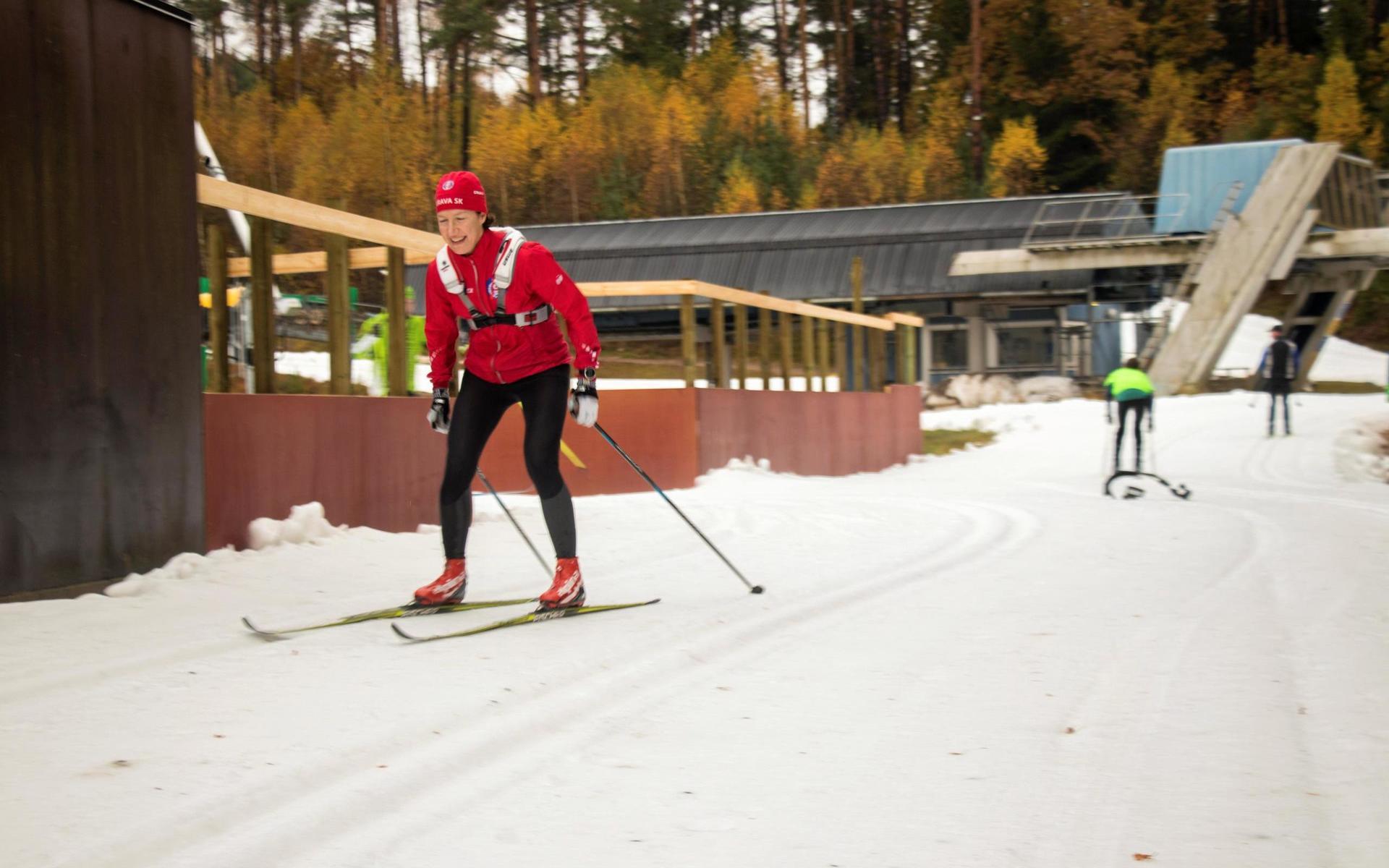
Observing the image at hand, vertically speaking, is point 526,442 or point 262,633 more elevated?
point 526,442

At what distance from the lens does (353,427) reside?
788 centimetres

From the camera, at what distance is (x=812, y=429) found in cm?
1541

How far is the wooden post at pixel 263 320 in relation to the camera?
7320mm

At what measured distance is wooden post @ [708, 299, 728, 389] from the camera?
12992mm

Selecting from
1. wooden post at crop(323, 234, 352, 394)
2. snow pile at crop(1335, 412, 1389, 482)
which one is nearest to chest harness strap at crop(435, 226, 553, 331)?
wooden post at crop(323, 234, 352, 394)

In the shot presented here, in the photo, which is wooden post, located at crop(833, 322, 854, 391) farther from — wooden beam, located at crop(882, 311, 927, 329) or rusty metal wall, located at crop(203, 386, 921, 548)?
wooden beam, located at crop(882, 311, 927, 329)

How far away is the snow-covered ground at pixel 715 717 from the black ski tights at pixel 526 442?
1.41 ft

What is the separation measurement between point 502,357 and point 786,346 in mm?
10112

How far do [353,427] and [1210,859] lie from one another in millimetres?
6139

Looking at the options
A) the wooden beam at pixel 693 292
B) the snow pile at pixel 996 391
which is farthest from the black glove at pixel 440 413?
the snow pile at pixel 996 391

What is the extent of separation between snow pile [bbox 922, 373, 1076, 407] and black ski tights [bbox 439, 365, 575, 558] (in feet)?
83.4

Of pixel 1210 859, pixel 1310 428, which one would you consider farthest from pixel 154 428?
pixel 1310 428

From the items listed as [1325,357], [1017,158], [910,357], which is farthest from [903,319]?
[1017,158]

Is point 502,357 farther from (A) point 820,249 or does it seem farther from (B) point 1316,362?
(B) point 1316,362
